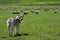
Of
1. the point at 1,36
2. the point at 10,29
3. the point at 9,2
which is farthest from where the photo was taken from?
the point at 9,2

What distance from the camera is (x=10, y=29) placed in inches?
891

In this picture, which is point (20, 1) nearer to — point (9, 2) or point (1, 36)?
point (9, 2)

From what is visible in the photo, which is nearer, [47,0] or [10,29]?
[10,29]

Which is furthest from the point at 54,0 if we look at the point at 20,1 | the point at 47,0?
the point at 20,1

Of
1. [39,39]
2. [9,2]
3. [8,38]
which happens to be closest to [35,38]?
[39,39]

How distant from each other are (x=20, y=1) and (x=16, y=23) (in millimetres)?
122591

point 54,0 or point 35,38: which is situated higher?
point 35,38

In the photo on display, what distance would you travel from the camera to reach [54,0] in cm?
14012

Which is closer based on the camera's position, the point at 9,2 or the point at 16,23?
the point at 16,23

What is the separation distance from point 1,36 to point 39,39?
157 inches

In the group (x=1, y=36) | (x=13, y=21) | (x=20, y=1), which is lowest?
(x=20, y=1)

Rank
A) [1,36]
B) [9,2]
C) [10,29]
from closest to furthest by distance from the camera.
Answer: [1,36] < [10,29] < [9,2]

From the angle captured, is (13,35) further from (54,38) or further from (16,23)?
(54,38)

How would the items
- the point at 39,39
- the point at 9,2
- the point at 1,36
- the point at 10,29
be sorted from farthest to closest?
the point at 9,2, the point at 10,29, the point at 1,36, the point at 39,39
